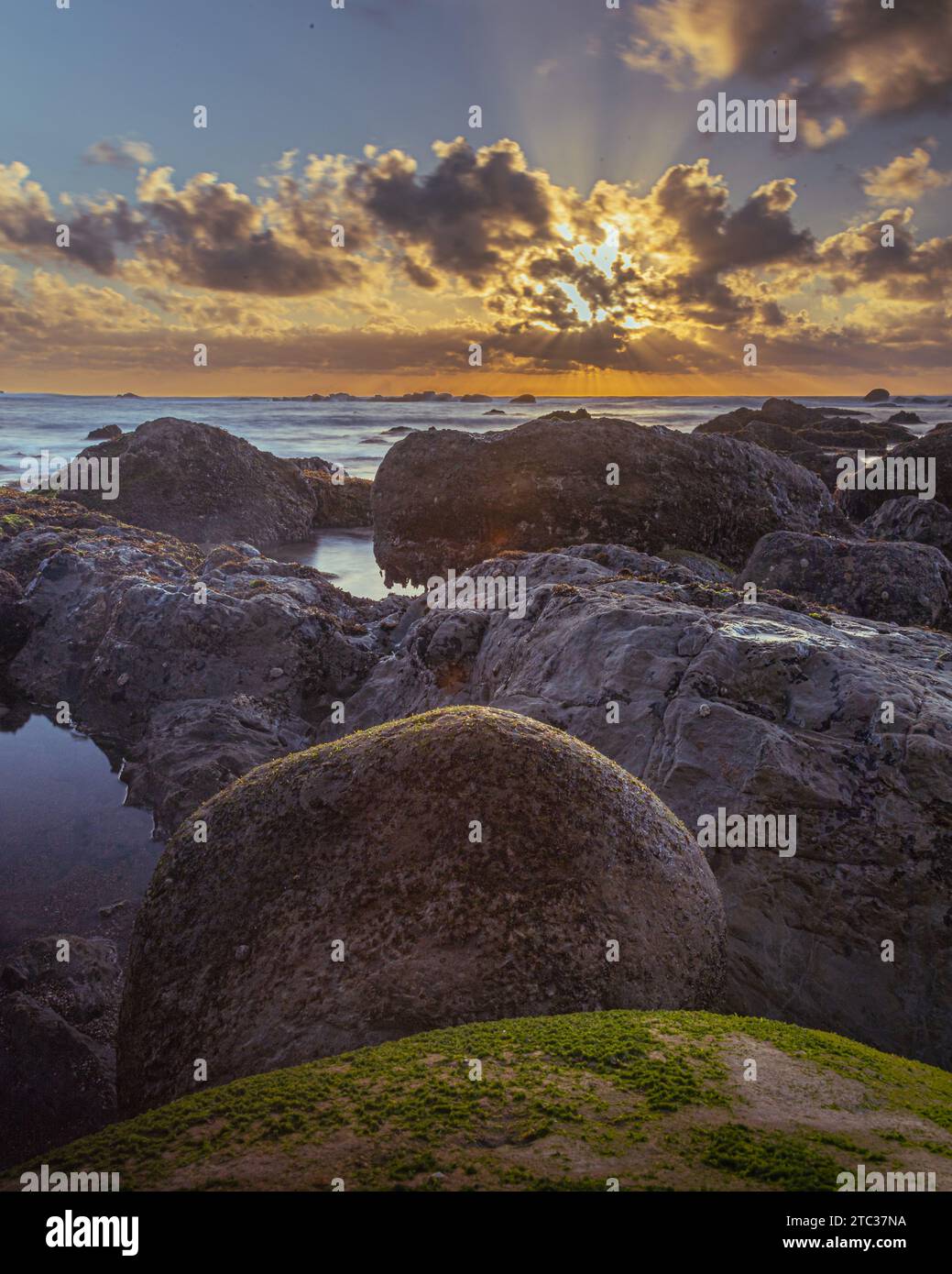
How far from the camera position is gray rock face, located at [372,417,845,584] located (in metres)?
17.3

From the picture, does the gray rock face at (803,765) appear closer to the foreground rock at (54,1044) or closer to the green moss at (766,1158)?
the green moss at (766,1158)

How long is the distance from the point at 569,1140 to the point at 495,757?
7.94 feet

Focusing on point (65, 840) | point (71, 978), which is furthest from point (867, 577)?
point (71, 978)

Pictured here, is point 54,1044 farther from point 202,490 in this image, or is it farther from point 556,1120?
point 202,490

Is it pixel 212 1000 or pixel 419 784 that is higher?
pixel 419 784

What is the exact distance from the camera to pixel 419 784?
5188 millimetres

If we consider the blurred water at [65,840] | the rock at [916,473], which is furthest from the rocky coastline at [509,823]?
the rock at [916,473]

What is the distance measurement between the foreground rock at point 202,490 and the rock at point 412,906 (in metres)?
21.1

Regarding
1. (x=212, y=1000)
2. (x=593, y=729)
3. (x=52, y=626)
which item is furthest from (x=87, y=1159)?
(x=52, y=626)

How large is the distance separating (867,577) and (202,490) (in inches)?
779

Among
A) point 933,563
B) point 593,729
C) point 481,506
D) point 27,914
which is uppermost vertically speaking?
point 481,506

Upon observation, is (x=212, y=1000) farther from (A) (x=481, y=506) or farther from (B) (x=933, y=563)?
(A) (x=481, y=506)

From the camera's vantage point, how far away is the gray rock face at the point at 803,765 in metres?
5.68

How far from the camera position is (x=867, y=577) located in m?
12.9
